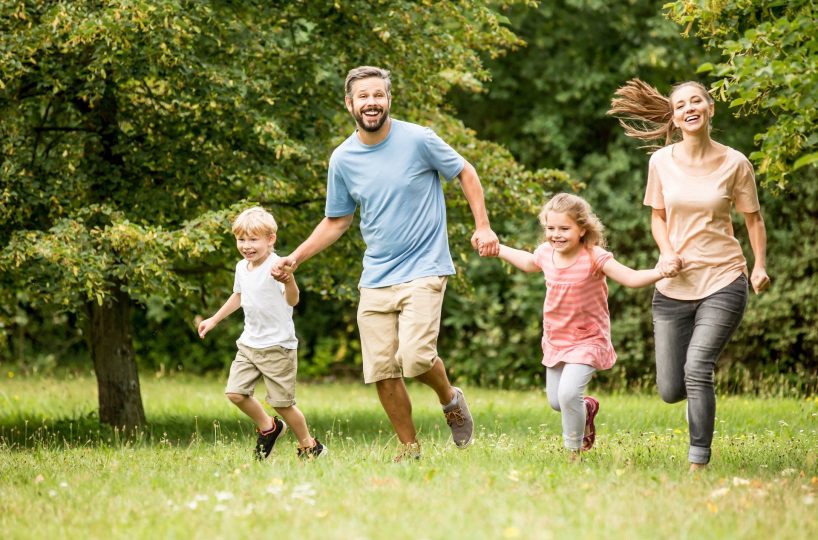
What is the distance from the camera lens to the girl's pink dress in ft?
19.0

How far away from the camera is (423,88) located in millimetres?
9516

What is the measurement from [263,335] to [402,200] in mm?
1324

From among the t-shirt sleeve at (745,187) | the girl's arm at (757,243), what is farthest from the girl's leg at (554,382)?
the t-shirt sleeve at (745,187)

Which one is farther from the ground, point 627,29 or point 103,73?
point 627,29

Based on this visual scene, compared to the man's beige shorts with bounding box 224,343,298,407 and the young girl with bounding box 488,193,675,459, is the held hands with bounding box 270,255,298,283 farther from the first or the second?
the young girl with bounding box 488,193,675,459

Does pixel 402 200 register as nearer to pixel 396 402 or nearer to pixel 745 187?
pixel 396 402

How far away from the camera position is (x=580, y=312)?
5844 mm

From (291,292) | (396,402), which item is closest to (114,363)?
(291,292)

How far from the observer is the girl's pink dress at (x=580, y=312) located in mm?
5801

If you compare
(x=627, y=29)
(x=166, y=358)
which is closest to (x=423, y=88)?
(x=627, y=29)

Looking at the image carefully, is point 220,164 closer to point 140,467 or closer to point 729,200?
point 140,467

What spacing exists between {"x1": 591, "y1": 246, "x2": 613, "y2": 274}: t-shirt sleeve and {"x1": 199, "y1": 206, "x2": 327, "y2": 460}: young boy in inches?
72.4

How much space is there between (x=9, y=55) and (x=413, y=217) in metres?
3.73

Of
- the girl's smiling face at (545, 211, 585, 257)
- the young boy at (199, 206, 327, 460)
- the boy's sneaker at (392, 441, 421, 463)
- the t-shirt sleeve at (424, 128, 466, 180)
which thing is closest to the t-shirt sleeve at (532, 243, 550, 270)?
the girl's smiling face at (545, 211, 585, 257)
